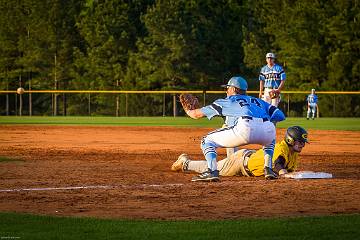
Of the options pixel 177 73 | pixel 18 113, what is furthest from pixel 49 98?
pixel 177 73

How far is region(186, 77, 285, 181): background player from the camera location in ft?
35.8

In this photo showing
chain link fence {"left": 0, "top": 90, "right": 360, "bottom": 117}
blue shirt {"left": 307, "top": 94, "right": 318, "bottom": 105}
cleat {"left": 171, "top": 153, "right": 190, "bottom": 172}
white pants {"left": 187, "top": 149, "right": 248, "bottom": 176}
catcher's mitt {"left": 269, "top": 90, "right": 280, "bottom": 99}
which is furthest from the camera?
chain link fence {"left": 0, "top": 90, "right": 360, "bottom": 117}

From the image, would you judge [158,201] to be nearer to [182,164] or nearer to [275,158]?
[275,158]

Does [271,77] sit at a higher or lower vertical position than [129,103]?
higher

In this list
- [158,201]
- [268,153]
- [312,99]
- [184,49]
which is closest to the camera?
[158,201]

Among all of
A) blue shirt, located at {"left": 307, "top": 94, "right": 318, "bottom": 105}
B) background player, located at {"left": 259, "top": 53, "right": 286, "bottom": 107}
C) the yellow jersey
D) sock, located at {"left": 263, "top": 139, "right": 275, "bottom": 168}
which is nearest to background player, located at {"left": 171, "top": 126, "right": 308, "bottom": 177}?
the yellow jersey

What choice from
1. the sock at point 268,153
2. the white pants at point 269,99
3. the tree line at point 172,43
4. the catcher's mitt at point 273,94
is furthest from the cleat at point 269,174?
the tree line at point 172,43

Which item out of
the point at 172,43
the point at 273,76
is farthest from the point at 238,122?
the point at 172,43

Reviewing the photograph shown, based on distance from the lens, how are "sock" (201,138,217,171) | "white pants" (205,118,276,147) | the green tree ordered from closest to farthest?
"white pants" (205,118,276,147), "sock" (201,138,217,171), the green tree

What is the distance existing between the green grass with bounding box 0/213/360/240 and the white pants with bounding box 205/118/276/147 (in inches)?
113

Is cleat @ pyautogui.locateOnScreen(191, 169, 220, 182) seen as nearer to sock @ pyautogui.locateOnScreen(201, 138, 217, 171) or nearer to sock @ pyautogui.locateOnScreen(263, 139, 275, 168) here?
sock @ pyautogui.locateOnScreen(201, 138, 217, 171)

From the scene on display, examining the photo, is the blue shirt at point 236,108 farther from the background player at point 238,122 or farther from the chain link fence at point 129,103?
the chain link fence at point 129,103

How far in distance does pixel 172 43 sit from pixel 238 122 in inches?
1469

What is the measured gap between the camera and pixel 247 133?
10.9 metres
